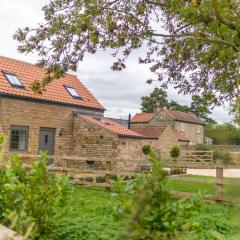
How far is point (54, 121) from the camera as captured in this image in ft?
83.7

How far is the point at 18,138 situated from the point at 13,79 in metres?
3.36

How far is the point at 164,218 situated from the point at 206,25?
7350 mm

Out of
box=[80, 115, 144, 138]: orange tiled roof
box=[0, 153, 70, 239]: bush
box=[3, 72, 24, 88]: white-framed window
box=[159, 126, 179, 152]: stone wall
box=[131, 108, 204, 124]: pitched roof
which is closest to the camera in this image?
box=[0, 153, 70, 239]: bush

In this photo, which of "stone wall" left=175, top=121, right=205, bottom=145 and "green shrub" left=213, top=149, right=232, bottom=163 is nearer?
"green shrub" left=213, top=149, right=232, bottom=163

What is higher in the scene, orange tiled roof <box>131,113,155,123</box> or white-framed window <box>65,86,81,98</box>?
orange tiled roof <box>131,113,155,123</box>

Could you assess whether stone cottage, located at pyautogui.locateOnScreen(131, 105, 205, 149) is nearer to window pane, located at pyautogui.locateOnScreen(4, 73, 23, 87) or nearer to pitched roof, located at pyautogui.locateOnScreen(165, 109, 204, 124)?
pitched roof, located at pyautogui.locateOnScreen(165, 109, 204, 124)

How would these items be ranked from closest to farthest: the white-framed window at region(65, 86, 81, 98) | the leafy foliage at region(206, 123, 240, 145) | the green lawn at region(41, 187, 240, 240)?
1. the green lawn at region(41, 187, 240, 240)
2. the leafy foliage at region(206, 123, 240, 145)
3. the white-framed window at region(65, 86, 81, 98)

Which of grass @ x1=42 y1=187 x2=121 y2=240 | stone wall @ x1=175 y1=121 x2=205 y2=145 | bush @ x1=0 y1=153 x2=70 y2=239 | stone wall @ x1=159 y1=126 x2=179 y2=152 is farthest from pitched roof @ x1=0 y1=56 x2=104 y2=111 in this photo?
stone wall @ x1=175 y1=121 x2=205 y2=145

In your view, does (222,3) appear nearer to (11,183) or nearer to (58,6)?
(58,6)

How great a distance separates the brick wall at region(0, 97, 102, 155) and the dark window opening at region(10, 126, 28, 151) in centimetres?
23

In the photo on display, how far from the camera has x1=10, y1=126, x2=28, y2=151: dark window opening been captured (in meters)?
23.0

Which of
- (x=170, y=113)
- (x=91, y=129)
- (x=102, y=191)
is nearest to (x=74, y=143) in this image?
(x=91, y=129)

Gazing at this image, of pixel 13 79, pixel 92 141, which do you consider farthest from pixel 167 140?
pixel 13 79

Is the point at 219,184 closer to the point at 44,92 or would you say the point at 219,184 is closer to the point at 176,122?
the point at 44,92
